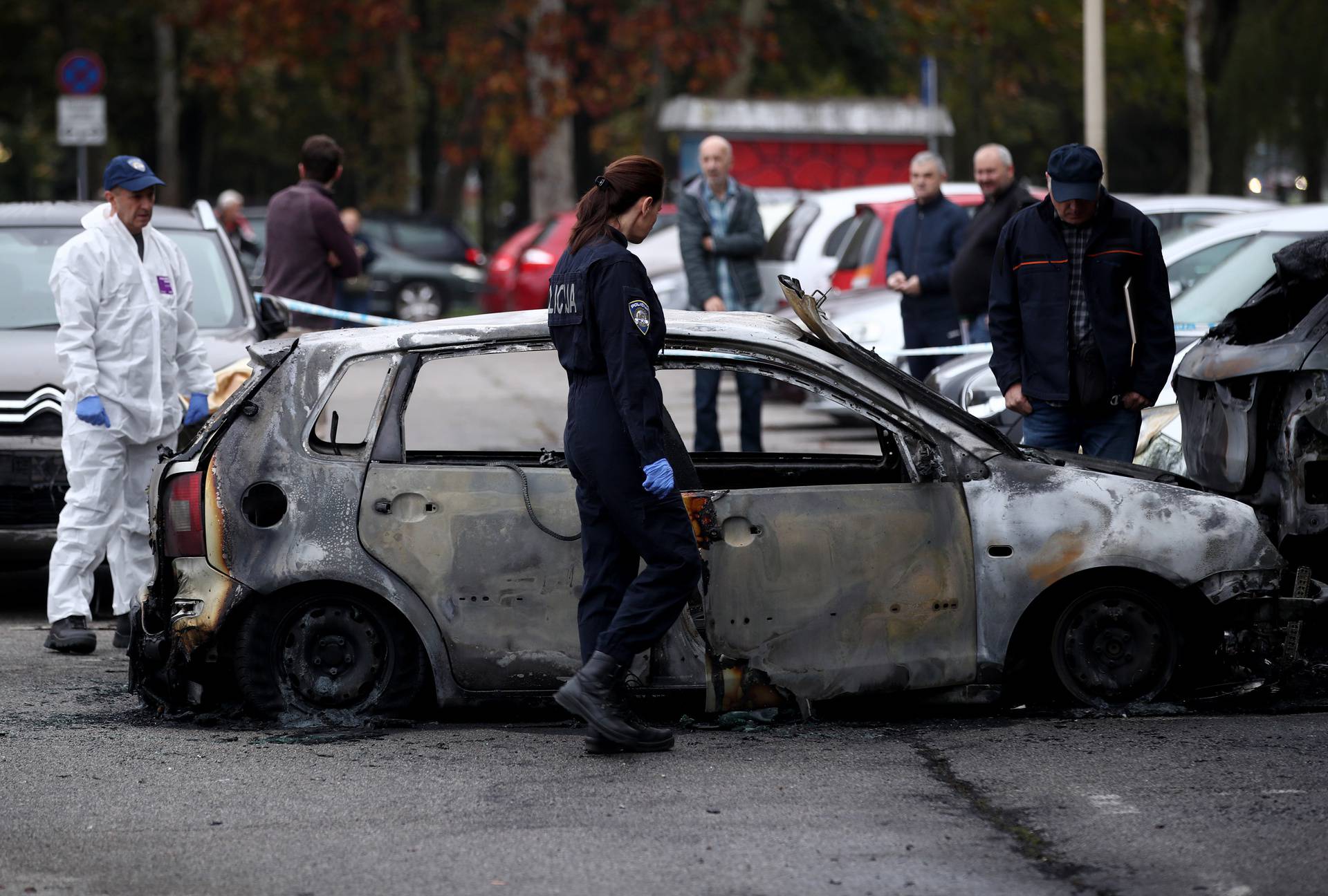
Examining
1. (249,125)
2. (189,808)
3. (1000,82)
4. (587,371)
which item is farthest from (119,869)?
(249,125)

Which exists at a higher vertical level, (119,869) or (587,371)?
(587,371)

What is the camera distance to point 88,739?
6.29 meters

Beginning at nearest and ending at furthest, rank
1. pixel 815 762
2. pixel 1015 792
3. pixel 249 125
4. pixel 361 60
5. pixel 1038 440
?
pixel 1015 792, pixel 815 762, pixel 1038 440, pixel 361 60, pixel 249 125

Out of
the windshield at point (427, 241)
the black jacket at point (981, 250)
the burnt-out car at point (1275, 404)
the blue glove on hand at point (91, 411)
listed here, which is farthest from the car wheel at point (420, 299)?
the burnt-out car at point (1275, 404)

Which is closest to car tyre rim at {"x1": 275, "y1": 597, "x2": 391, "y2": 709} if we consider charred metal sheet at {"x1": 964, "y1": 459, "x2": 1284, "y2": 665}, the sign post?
charred metal sheet at {"x1": 964, "y1": 459, "x2": 1284, "y2": 665}

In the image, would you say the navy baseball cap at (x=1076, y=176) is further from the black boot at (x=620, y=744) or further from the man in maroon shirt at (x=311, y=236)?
the man in maroon shirt at (x=311, y=236)

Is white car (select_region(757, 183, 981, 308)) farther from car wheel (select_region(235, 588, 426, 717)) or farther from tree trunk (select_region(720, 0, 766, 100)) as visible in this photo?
tree trunk (select_region(720, 0, 766, 100))

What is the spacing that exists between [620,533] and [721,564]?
1.26 feet

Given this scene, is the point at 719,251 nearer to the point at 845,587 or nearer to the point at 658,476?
the point at 845,587

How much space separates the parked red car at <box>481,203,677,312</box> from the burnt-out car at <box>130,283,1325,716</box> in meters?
15.6

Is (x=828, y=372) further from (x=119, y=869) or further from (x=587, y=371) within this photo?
(x=119, y=869)

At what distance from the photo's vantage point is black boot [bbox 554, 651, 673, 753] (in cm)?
592

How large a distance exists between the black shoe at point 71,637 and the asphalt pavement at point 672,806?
1.04 metres

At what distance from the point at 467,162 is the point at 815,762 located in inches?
1319
